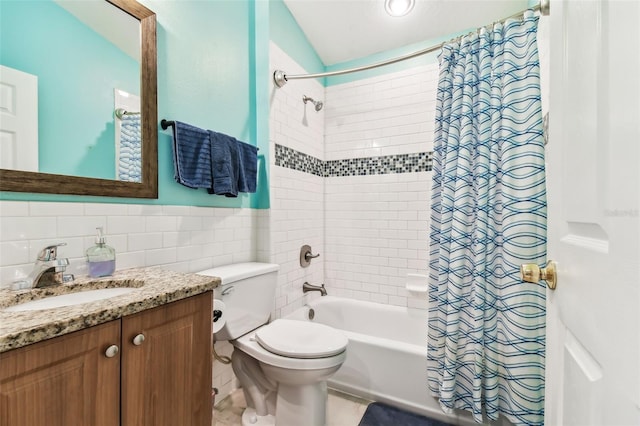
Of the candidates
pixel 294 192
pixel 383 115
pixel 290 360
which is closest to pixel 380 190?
pixel 383 115

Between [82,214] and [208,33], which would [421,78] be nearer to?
[208,33]

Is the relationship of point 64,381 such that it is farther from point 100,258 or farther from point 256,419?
point 256,419

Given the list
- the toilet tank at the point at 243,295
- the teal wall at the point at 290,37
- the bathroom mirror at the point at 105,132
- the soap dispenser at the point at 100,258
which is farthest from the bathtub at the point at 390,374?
the teal wall at the point at 290,37

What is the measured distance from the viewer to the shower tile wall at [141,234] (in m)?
0.91

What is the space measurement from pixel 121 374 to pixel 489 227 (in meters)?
1.55

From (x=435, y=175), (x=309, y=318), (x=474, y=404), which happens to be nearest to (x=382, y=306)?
(x=309, y=318)

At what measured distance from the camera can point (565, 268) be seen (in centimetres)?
57

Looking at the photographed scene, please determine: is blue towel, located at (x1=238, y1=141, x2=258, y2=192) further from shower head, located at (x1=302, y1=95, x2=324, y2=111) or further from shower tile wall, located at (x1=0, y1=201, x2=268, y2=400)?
shower head, located at (x1=302, y1=95, x2=324, y2=111)

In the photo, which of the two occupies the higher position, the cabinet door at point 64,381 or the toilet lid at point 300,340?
the cabinet door at point 64,381

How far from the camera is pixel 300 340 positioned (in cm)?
145

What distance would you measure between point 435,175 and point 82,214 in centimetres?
166

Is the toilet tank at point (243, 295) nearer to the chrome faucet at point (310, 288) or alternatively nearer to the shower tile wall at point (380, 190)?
the chrome faucet at point (310, 288)

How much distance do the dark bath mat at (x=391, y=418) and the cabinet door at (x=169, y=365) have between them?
95 cm

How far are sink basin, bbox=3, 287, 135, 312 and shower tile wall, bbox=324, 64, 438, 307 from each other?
1732 millimetres
